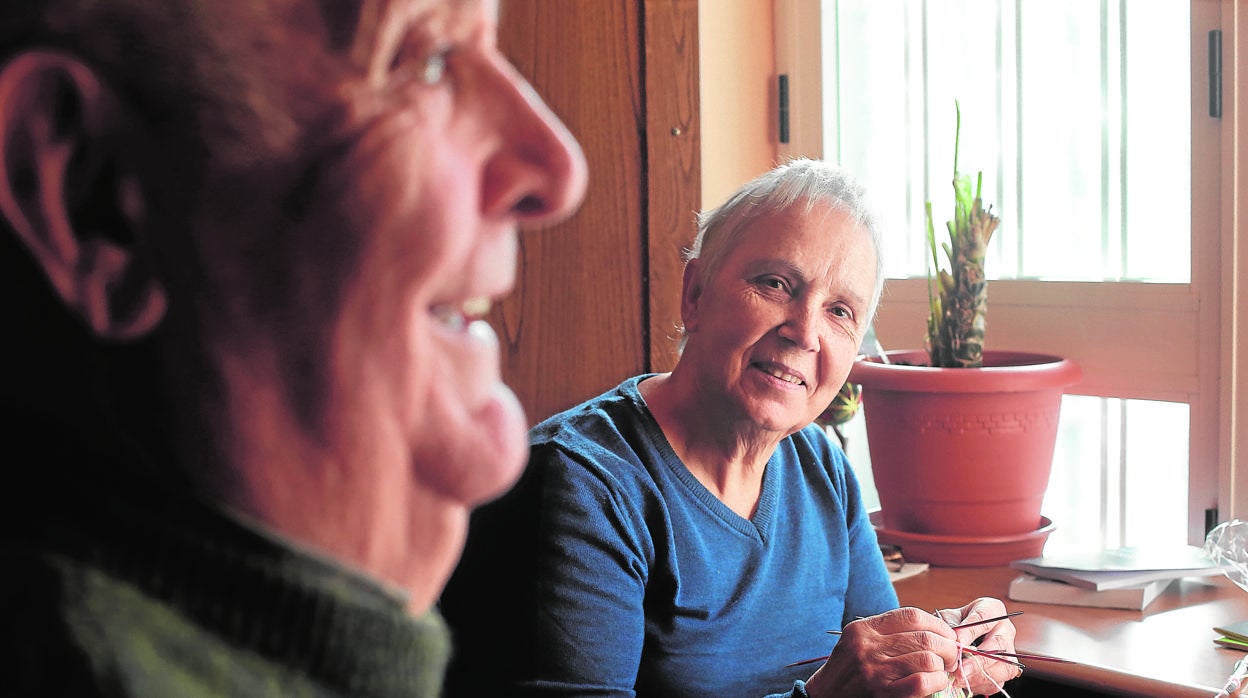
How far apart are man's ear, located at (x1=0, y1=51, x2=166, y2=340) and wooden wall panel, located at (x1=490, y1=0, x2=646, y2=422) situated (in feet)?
5.52

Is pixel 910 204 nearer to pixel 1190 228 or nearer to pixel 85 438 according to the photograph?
pixel 1190 228

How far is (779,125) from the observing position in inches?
103

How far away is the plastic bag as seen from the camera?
1.65 m

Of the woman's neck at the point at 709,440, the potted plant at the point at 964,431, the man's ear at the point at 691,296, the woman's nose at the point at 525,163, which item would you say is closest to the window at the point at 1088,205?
the potted plant at the point at 964,431

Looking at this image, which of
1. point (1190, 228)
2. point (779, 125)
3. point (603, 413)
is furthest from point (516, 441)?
point (779, 125)

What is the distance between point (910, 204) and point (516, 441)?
229 cm

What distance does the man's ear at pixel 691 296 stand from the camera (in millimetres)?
1614

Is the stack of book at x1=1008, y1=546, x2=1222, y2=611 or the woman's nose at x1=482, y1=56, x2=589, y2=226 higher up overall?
the woman's nose at x1=482, y1=56, x2=589, y2=226

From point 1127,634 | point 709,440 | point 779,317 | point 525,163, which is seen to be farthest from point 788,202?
point 525,163

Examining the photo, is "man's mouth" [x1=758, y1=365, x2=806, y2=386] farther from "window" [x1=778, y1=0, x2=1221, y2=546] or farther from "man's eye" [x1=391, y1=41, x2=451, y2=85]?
"man's eye" [x1=391, y1=41, x2=451, y2=85]

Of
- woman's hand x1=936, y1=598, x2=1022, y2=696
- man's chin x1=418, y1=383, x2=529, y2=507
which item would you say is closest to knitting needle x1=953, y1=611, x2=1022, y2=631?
woman's hand x1=936, y1=598, x2=1022, y2=696

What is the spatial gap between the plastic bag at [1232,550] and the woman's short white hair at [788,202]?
60 cm

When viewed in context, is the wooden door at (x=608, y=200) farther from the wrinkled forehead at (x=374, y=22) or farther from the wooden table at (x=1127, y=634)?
the wrinkled forehead at (x=374, y=22)

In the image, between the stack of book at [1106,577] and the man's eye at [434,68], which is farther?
the stack of book at [1106,577]
